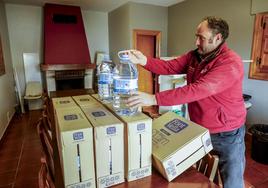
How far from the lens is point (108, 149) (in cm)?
74

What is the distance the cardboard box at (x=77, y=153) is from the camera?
0.68 m

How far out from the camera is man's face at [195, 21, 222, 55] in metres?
1.17

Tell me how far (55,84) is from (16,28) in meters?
1.60

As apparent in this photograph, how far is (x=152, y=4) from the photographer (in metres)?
4.81

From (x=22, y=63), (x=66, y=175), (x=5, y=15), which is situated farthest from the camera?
(x=22, y=63)

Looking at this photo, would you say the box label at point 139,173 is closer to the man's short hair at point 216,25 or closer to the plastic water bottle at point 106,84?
the plastic water bottle at point 106,84

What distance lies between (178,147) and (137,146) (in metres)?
0.17

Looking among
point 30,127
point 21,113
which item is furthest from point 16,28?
point 30,127

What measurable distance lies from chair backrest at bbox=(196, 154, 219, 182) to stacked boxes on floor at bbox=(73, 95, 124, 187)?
1.45ft

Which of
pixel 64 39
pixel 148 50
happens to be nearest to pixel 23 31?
pixel 64 39

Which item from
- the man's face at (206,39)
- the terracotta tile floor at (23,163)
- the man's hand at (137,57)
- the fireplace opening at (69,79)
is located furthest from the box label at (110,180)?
the fireplace opening at (69,79)

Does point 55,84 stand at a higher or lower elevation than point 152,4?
lower

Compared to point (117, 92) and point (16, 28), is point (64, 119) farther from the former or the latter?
point (16, 28)

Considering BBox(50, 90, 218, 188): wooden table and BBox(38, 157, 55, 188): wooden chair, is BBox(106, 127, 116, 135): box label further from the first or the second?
BBox(38, 157, 55, 188): wooden chair
